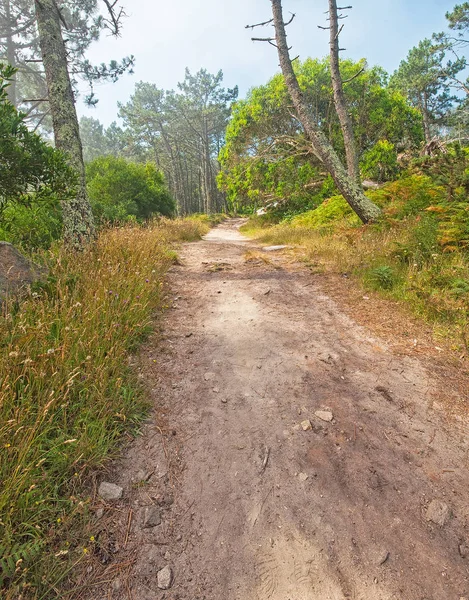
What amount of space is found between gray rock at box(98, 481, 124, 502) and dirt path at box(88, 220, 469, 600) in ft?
0.24

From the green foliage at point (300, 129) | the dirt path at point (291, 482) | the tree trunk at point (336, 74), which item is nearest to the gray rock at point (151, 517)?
the dirt path at point (291, 482)

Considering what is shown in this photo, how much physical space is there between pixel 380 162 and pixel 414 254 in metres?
12.4

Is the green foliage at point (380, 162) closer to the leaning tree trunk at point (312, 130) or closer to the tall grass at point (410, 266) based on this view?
the leaning tree trunk at point (312, 130)

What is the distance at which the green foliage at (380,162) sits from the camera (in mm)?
14891

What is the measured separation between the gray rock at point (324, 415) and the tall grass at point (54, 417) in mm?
1532

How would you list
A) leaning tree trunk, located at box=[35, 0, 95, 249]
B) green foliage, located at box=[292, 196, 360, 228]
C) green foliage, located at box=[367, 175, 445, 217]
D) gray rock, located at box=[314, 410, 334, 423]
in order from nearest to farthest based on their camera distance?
gray rock, located at box=[314, 410, 334, 423] < leaning tree trunk, located at box=[35, 0, 95, 249] < green foliage, located at box=[367, 175, 445, 217] < green foliage, located at box=[292, 196, 360, 228]

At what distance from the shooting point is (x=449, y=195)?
6371 millimetres

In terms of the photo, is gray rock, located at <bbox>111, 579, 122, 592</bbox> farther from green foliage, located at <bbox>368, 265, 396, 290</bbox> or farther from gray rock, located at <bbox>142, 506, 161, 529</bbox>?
green foliage, located at <bbox>368, 265, 396, 290</bbox>

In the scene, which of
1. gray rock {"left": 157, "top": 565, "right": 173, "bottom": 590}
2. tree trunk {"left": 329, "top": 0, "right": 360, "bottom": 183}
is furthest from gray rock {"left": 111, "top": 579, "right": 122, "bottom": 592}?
tree trunk {"left": 329, "top": 0, "right": 360, "bottom": 183}

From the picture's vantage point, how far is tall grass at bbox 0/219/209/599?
5.12ft

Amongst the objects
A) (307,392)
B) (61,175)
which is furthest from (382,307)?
(61,175)

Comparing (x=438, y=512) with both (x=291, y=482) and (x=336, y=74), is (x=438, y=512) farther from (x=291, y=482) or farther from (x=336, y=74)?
(x=336, y=74)

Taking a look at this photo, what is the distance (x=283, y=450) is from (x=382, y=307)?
3052mm

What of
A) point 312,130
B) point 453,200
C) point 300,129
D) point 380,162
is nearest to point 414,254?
point 453,200
